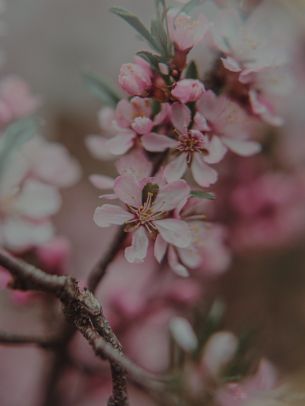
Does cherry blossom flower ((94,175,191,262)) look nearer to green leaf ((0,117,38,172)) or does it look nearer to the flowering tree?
the flowering tree

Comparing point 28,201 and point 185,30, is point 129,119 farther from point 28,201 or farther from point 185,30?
point 28,201

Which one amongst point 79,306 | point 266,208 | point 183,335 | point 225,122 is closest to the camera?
point 79,306

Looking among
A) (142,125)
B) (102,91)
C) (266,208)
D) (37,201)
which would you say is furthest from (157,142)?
(266,208)

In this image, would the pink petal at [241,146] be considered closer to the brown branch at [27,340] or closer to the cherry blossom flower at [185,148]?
the cherry blossom flower at [185,148]

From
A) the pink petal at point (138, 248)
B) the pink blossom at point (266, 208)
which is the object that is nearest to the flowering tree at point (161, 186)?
the pink petal at point (138, 248)

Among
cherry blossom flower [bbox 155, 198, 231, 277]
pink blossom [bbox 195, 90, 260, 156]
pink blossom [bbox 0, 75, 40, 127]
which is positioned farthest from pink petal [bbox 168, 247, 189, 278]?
pink blossom [bbox 0, 75, 40, 127]

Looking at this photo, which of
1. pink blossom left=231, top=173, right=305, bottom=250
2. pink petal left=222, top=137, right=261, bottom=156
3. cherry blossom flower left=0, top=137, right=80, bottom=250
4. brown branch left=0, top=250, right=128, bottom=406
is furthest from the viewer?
pink blossom left=231, top=173, right=305, bottom=250
